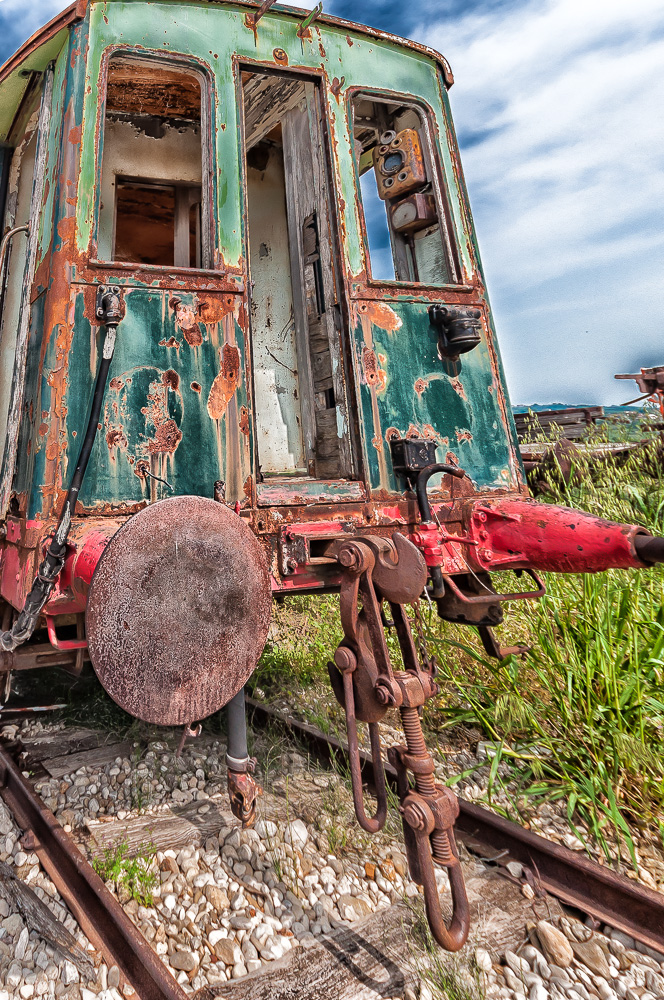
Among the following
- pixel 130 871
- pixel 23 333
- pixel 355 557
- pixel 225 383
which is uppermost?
pixel 23 333

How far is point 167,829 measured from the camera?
8.54ft

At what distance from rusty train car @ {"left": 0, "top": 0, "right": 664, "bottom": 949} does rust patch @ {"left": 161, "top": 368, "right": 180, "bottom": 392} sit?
1 cm

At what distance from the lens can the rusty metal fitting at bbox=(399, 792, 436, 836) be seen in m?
1.66

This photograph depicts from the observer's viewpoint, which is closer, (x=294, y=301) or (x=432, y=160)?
(x=432, y=160)

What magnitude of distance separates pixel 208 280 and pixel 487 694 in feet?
8.68

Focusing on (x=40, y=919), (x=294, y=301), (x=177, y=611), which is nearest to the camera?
Answer: (x=177, y=611)

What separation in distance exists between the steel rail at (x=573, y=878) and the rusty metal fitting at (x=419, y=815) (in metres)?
0.81

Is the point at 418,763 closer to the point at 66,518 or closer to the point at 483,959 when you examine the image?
the point at 483,959

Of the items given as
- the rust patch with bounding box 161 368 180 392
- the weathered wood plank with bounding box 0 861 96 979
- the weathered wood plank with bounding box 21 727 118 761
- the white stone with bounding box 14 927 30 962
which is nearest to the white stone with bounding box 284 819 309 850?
the weathered wood plank with bounding box 0 861 96 979

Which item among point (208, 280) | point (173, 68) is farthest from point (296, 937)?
point (173, 68)

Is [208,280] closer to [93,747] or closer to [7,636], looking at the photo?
[7,636]

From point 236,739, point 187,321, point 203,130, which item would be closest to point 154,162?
point 203,130

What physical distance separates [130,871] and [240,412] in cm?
180

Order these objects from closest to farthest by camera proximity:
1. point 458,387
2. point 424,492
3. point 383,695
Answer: point 383,695 → point 424,492 → point 458,387
